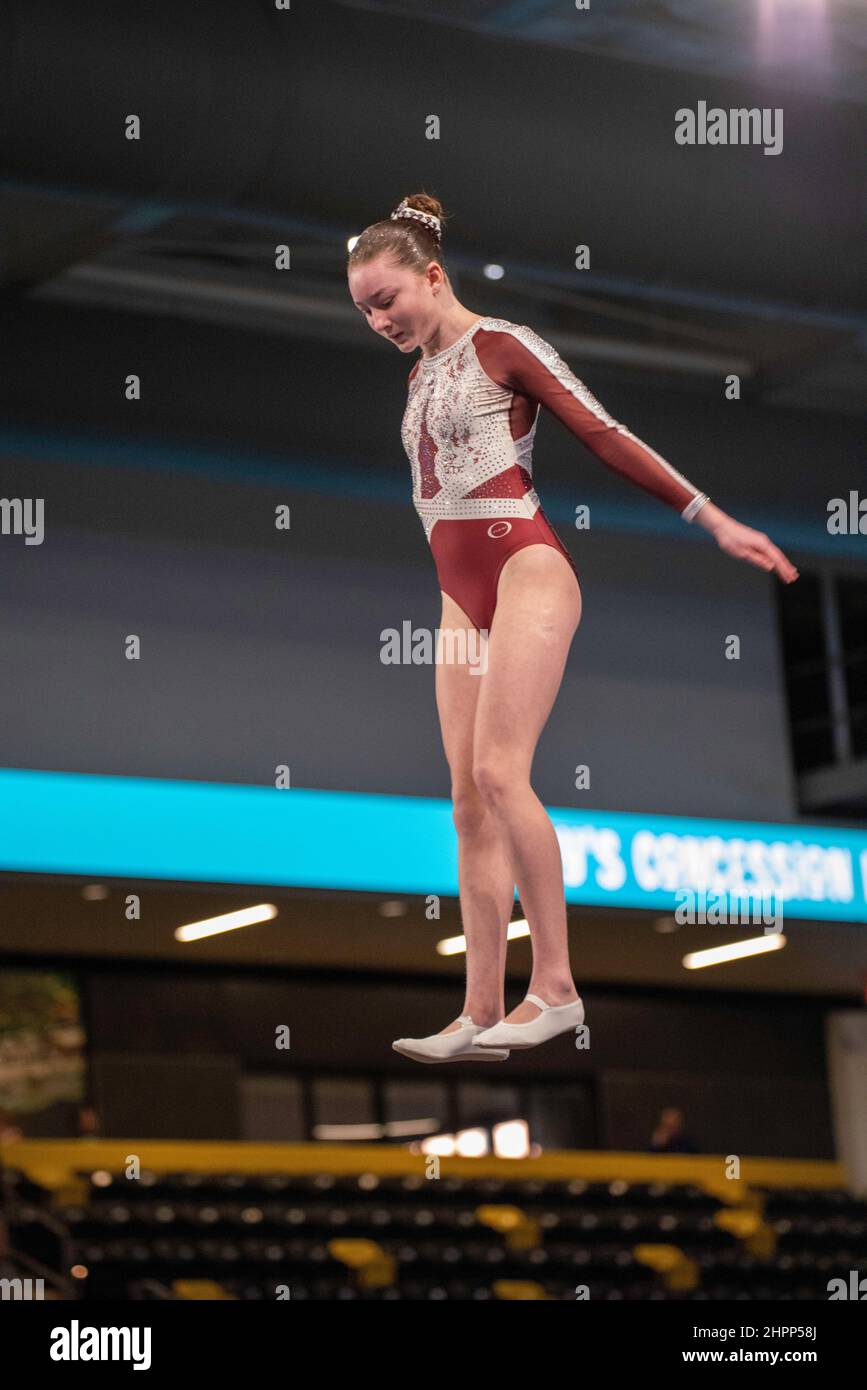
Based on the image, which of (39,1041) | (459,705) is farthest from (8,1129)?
(459,705)

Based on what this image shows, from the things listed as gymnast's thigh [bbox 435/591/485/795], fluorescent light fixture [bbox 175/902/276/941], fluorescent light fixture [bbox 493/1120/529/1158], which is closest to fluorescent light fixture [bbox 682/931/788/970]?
fluorescent light fixture [bbox 493/1120/529/1158]

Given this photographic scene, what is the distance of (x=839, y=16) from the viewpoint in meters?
11.7

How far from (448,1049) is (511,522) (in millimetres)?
944

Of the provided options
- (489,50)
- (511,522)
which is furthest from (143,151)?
(511,522)

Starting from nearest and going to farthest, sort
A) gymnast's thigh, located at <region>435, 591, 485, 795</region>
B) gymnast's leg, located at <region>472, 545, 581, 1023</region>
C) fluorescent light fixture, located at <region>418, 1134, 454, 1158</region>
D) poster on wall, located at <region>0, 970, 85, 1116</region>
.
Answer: gymnast's leg, located at <region>472, 545, 581, 1023</region> → gymnast's thigh, located at <region>435, 591, 485, 795</region> → poster on wall, located at <region>0, 970, 85, 1116</region> → fluorescent light fixture, located at <region>418, 1134, 454, 1158</region>

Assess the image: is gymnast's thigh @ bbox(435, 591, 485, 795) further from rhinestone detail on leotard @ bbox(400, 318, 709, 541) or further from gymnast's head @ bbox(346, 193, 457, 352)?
gymnast's head @ bbox(346, 193, 457, 352)

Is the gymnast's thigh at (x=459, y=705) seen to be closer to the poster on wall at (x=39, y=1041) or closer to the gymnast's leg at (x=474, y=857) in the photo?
the gymnast's leg at (x=474, y=857)

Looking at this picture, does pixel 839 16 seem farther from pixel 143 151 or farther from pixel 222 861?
pixel 222 861

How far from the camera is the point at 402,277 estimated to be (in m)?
3.70

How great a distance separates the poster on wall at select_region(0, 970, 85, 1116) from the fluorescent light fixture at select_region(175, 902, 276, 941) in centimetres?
161

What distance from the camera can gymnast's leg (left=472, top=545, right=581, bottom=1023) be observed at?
3.60 m

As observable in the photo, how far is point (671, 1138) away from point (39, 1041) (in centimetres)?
590

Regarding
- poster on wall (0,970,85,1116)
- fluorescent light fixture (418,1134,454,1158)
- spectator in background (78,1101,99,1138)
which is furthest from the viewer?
fluorescent light fixture (418,1134,454,1158)

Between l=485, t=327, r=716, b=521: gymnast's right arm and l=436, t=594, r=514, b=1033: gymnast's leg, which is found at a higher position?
l=485, t=327, r=716, b=521: gymnast's right arm
